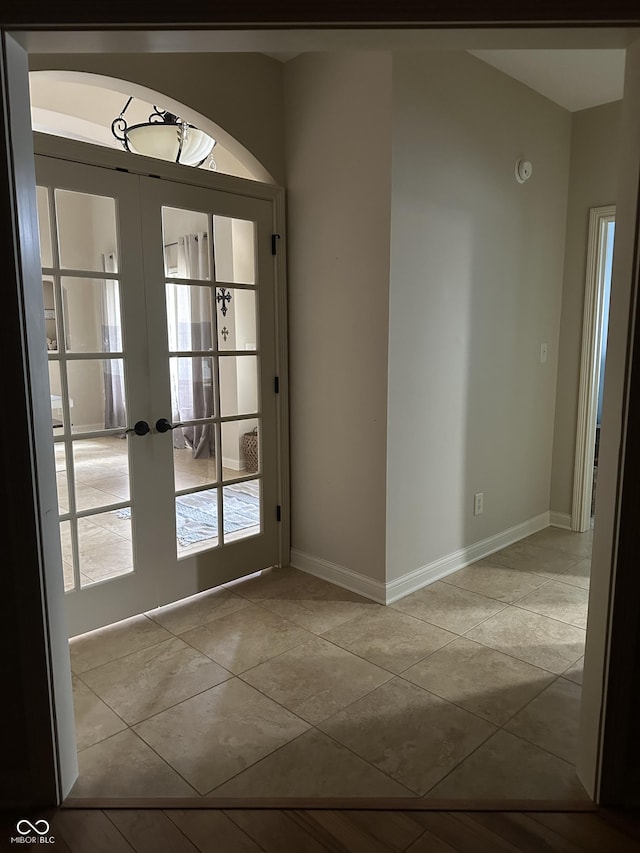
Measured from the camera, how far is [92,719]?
211cm

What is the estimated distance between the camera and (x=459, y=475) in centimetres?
338

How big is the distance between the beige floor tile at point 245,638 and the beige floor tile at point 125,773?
544 mm

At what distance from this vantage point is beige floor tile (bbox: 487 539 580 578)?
3473 millimetres

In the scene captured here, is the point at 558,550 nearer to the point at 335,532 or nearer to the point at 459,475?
the point at 459,475

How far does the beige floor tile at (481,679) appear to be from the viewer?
218 cm

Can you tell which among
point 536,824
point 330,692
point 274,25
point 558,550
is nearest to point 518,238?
point 558,550

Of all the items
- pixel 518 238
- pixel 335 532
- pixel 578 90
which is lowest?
pixel 335 532

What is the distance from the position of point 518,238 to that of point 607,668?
106 inches

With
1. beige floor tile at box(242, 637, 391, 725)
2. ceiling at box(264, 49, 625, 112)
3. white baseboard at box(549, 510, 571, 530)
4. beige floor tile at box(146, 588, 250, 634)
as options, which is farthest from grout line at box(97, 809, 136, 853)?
white baseboard at box(549, 510, 571, 530)

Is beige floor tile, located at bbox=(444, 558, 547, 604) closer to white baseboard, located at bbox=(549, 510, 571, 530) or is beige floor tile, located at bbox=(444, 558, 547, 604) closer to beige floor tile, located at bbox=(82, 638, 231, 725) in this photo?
white baseboard, located at bbox=(549, 510, 571, 530)

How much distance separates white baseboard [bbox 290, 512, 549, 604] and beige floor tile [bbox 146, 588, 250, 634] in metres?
0.49

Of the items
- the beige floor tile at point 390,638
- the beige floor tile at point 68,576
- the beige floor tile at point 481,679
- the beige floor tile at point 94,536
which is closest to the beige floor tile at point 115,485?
the beige floor tile at point 94,536

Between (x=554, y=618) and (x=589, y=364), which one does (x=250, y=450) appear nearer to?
(x=554, y=618)

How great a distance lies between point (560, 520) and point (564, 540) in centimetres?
31
